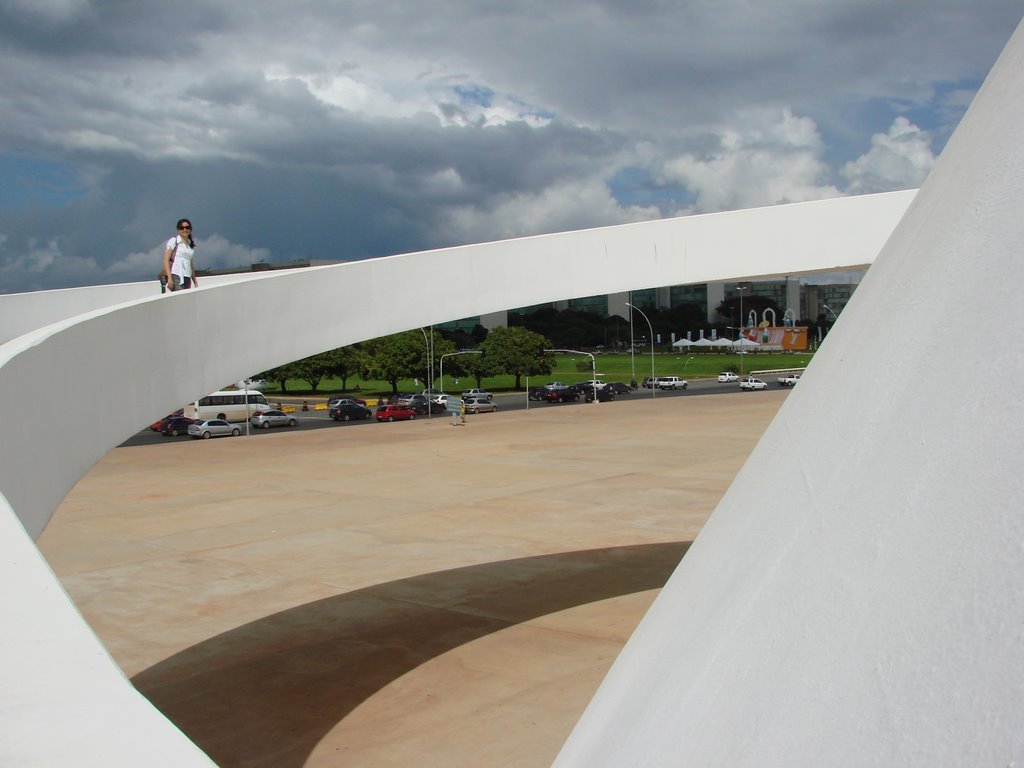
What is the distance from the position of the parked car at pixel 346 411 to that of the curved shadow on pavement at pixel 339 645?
39215 millimetres

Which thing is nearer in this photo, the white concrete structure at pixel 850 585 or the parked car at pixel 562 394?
the white concrete structure at pixel 850 585

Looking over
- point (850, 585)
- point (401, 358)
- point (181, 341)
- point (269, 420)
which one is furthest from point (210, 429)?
point (850, 585)

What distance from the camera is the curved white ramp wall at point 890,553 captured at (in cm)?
134

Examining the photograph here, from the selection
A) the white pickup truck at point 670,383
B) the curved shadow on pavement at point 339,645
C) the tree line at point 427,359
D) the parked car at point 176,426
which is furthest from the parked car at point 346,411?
the curved shadow on pavement at point 339,645

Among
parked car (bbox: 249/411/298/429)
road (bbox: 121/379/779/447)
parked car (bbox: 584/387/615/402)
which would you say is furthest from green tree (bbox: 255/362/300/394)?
parked car (bbox: 249/411/298/429)

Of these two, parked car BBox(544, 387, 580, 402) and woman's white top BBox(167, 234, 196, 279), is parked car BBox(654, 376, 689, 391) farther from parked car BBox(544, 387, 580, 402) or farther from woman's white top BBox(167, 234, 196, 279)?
woman's white top BBox(167, 234, 196, 279)

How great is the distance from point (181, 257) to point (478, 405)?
1849 inches

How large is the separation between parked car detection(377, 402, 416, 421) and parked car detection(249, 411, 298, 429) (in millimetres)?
4642

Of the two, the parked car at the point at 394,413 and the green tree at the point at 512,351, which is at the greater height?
the green tree at the point at 512,351

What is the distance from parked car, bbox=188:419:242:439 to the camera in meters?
44.3

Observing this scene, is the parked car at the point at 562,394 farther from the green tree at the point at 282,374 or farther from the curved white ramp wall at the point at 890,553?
the curved white ramp wall at the point at 890,553

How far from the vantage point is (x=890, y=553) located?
1.58 meters

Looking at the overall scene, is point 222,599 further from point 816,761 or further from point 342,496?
point 816,761

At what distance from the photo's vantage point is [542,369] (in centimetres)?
7800
